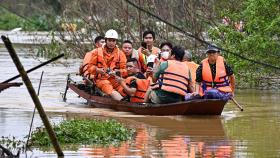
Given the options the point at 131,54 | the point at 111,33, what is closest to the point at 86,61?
the point at 131,54

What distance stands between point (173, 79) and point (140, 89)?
1.52 m

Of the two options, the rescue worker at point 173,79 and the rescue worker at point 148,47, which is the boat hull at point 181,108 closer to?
the rescue worker at point 173,79

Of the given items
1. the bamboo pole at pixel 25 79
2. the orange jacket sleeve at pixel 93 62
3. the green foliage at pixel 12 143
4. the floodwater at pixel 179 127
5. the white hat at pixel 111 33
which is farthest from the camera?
the orange jacket sleeve at pixel 93 62

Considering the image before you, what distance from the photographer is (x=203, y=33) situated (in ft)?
99.1

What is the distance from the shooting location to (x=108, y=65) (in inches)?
823

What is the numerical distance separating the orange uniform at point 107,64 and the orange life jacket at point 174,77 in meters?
2.50

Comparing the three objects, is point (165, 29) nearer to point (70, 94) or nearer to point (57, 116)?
point (70, 94)

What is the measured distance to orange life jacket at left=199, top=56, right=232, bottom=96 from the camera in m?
18.5

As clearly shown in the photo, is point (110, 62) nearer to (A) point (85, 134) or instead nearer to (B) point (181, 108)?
(B) point (181, 108)

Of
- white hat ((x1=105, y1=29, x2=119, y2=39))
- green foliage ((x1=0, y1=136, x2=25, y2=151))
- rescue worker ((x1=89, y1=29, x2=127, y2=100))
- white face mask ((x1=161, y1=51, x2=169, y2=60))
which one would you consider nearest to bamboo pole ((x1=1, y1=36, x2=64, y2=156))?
green foliage ((x1=0, y1=136, x2=25, y2=151))

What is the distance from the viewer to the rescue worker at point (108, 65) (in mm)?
20641

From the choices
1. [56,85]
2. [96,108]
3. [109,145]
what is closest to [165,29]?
[56,85]

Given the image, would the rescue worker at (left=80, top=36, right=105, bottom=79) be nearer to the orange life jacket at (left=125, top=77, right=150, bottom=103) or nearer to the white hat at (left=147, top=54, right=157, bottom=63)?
the white hat at (left=147, top=54, right=157, bottom=63)

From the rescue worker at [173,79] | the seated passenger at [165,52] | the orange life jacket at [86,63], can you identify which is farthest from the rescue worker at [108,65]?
the rescue worker at [173,79]
